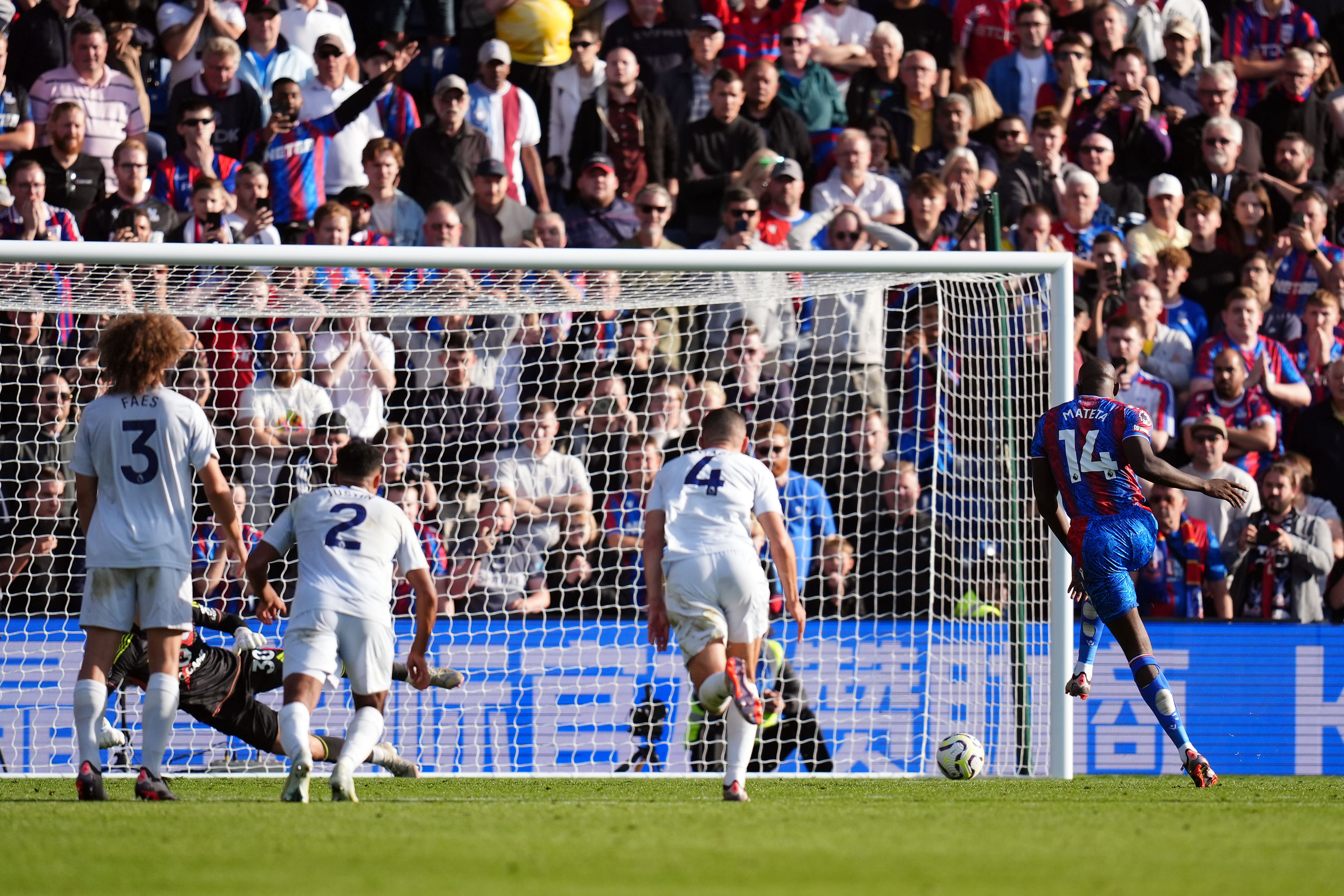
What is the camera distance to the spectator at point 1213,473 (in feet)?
37.7

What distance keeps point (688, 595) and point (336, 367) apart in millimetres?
3751

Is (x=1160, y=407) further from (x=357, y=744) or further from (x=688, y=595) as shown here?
(x=357, y=744)

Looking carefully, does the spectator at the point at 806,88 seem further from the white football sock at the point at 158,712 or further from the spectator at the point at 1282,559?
the white football sock at the point at 158,712

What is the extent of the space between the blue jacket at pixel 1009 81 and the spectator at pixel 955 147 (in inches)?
41.1

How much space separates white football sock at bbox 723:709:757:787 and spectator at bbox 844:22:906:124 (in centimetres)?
767

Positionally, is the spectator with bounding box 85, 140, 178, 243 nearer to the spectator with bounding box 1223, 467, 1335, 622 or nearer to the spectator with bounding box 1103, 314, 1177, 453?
the spectator with bounding box 1103, 314, 1177, 453

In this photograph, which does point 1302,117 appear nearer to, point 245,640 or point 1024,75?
point 1024,75

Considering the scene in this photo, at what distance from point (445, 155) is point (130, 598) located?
21.2ft

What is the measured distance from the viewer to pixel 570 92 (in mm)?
13805

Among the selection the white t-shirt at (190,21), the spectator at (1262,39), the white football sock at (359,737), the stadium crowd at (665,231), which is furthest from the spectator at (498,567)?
the spectator at (1262,39)

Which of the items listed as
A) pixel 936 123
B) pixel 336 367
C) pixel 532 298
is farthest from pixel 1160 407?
pixel 336 367

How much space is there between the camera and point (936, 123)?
541 inches

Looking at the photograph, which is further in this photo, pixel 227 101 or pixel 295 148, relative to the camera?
pixel 227 101

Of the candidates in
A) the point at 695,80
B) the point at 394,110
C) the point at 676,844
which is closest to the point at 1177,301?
the point at 695,80
